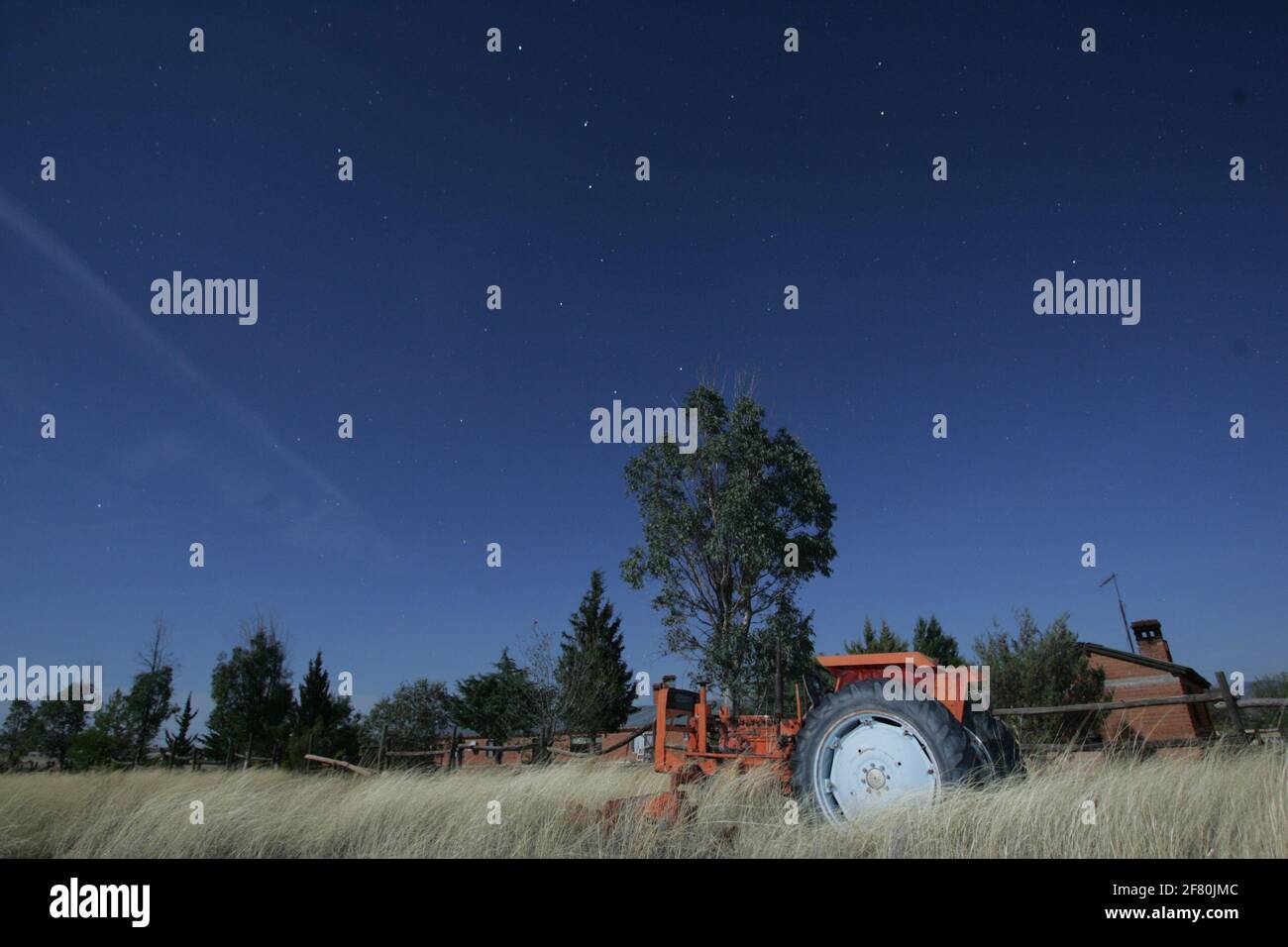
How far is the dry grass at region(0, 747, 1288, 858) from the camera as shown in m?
4.07

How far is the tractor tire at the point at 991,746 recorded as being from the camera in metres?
5.02

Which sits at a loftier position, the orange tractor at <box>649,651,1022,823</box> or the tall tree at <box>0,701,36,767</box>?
the orange tractor at <box>649,651,1022,823</box>

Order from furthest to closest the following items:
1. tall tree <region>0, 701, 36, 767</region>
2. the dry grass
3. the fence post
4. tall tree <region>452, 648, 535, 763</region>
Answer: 1. tall tree <region>0, 701, 36, 767</region>
2. tall tree <region>452, 648, 535, 763</region>
3. the fence post
4. the dry grass

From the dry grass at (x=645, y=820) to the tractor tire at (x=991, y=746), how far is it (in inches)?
11.0

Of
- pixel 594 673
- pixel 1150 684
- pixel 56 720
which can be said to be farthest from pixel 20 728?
pixel 1150 684

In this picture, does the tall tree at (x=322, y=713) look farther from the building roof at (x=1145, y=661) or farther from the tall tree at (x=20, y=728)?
the building roof at (x=1145, y=661)

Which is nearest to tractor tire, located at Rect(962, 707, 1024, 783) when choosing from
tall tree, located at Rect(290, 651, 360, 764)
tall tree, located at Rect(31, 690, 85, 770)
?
tall tree, located at Rect(290, 651, 360, 764)

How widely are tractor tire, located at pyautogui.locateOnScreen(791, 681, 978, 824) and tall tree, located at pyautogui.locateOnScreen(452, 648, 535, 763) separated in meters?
22.8

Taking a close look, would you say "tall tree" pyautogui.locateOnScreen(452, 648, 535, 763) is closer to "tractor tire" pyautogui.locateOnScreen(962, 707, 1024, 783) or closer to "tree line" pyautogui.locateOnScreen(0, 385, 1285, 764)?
"tree line" pyautogui.locateOnScreen(0, 385, 1285, 764)

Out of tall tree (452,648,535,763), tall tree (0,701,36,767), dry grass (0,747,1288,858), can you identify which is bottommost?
tall tree (0,701,36,767)

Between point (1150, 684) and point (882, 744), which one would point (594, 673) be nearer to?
point (1150, 684)

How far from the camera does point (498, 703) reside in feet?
117

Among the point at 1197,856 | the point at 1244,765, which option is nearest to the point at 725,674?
the point at 1244,765
